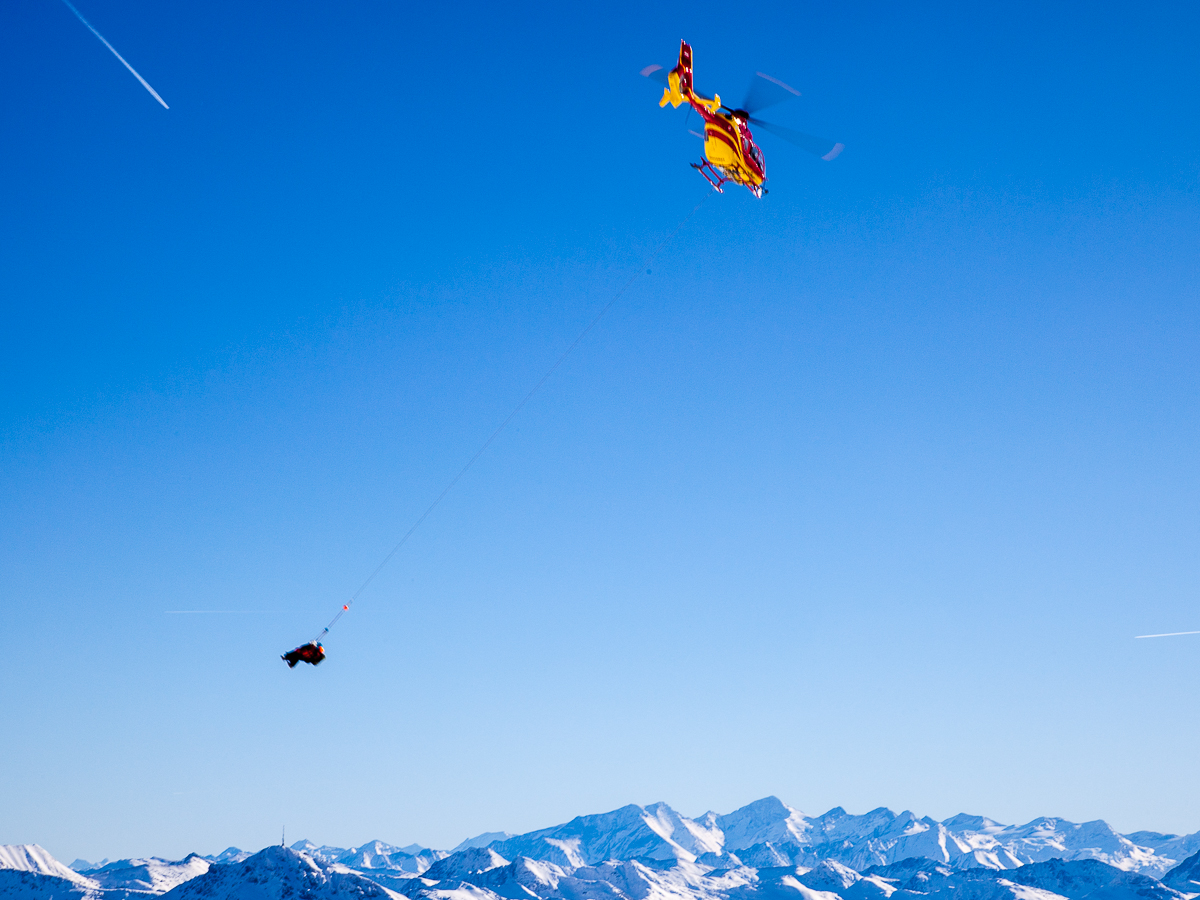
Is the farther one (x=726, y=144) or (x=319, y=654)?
(x=319, y=654)

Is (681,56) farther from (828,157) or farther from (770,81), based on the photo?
(828,157)

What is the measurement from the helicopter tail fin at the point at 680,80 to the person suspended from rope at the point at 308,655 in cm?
2903

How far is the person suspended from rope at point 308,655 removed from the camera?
51125 mm

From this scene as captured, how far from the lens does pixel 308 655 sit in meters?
51.3

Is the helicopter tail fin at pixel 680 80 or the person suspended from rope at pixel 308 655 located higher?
the helicopter tail fin at pixel 680 80

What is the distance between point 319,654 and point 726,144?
29554 millimetres

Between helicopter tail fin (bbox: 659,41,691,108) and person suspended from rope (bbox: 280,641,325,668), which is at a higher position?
helicopter tail fin (bbox: 659,41,691,108)

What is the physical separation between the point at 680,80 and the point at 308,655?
3080 cm

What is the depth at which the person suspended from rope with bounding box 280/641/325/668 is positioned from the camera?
168 ft

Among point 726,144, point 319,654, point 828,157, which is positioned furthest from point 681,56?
point 319,654

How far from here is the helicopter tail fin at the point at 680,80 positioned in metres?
43.6

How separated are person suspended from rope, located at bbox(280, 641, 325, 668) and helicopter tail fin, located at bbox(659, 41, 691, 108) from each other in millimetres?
29026

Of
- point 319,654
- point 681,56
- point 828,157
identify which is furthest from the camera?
point 319,654

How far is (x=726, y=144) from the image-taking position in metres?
44.6
